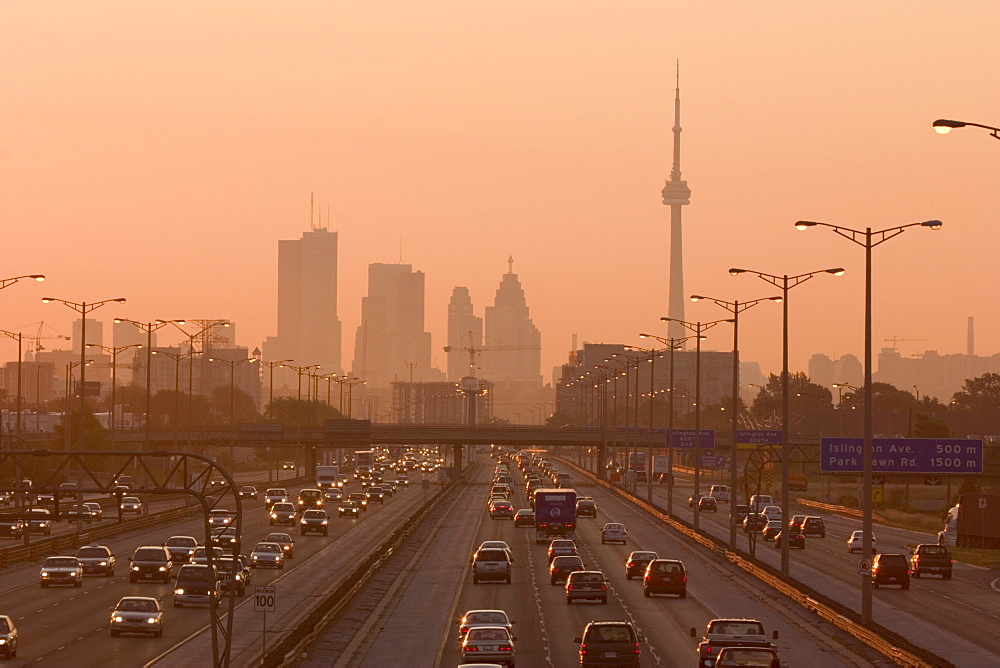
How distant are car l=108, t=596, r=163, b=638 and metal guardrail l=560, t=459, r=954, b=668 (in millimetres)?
20021

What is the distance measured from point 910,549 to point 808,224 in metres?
43.8

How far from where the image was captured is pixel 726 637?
123 ft

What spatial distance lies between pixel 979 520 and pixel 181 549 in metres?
48.6

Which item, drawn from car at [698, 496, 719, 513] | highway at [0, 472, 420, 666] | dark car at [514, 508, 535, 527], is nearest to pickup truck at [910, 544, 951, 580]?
highway at [0, 472, 420, 666]

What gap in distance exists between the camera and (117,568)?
72312 mm

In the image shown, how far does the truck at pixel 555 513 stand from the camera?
91375mm

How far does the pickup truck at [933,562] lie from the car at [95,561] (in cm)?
3604

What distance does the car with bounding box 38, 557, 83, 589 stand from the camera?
6281 centimetres

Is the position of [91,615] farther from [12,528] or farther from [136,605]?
[12,528]

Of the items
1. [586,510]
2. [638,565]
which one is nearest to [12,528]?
[638,565]

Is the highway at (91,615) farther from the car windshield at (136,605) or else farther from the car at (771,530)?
the car at (771,530)

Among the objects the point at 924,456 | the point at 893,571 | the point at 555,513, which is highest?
the point at 924,456

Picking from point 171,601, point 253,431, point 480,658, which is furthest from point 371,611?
point 253,431

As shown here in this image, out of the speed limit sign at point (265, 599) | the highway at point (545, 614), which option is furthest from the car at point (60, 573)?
the speed limit sign at point (265, 599)
